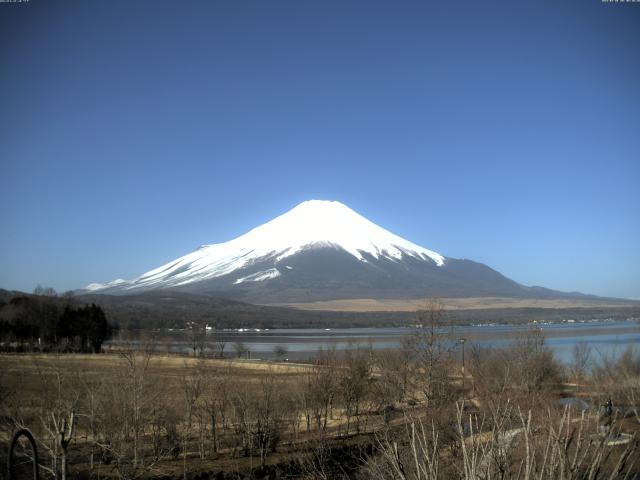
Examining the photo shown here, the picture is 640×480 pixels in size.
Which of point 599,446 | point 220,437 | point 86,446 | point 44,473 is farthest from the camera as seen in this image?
point 220,437

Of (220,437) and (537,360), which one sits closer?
(220,437)

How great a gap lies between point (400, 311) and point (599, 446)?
196 meters

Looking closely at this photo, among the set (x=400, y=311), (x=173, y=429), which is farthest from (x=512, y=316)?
(x=173, y=429)

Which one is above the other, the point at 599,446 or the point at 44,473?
the point at 599,446

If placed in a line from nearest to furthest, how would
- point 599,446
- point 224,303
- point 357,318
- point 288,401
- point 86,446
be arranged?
point 599,446 → point 86,446 → point 288,401 → point 357,318 → point 224,303

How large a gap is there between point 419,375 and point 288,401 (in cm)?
767

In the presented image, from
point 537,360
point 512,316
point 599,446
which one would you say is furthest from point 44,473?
point 512,316

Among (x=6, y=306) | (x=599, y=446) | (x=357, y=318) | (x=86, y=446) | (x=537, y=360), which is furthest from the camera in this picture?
(x=357, y=318)

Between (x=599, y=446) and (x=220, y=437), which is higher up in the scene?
(x=599, y=446)

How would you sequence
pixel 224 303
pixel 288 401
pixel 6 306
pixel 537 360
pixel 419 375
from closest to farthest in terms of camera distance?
1. pixel 288 401
2. pixel 419 375
3. pixel 537 360
4. pixel 6 306
5. pixel 224 303

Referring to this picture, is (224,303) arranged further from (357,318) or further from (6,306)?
(6,306)

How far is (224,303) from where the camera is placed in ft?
651

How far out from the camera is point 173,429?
72.7 ft

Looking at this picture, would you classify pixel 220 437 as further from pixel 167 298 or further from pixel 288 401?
pixel 167 298
